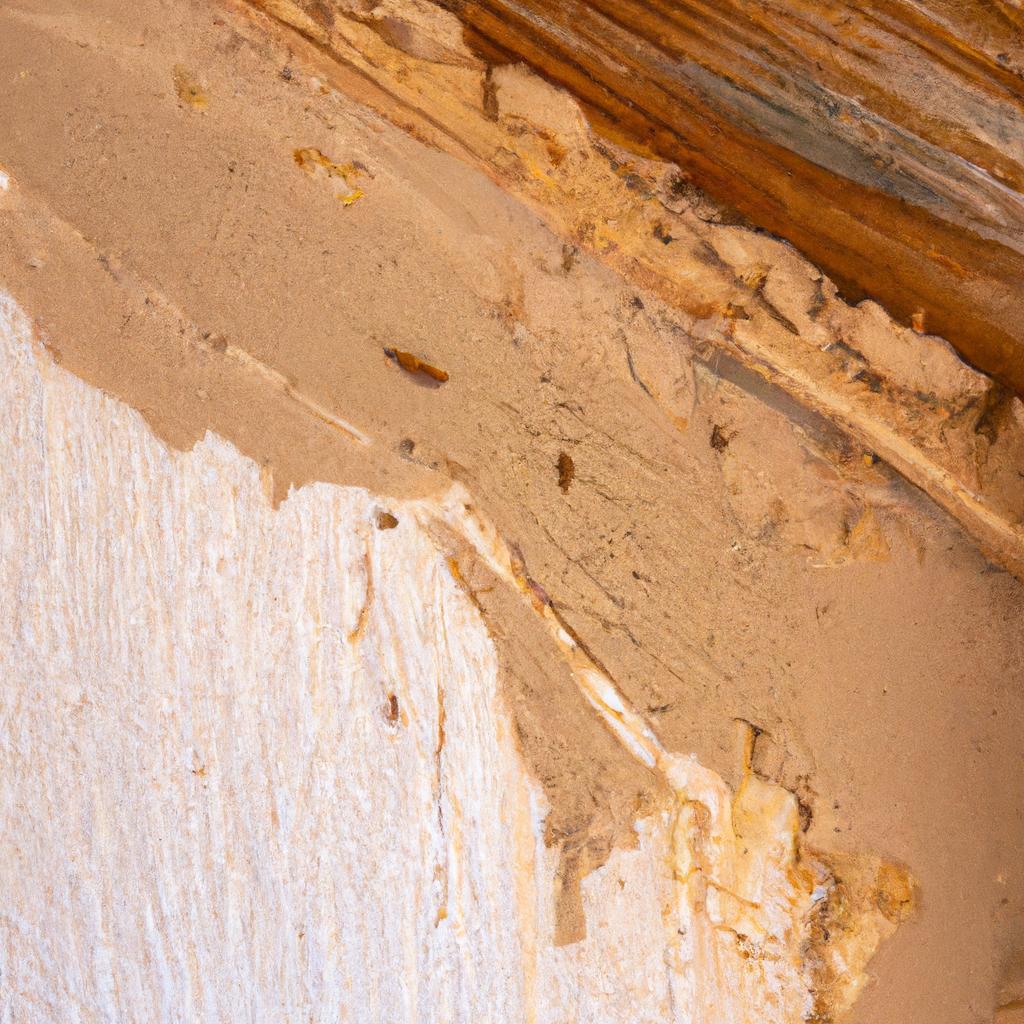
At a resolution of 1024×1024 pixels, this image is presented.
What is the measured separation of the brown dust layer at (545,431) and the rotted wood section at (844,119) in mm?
296

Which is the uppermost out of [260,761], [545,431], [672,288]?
[672,288]

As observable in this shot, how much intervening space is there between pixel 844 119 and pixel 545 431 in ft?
2.65

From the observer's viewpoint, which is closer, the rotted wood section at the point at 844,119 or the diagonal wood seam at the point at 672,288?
the rotted wood section at the point at 844,119

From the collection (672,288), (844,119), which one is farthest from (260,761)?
(844,119)

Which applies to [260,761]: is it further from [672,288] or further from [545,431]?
[672,288]

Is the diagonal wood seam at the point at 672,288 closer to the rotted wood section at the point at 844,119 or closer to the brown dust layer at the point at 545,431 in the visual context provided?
the brown dust layer at the point at 545,431

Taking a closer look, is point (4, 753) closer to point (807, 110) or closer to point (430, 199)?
point (430, 199)

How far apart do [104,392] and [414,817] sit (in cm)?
98

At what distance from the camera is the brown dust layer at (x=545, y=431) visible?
176 cm

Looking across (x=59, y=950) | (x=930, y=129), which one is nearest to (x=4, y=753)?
(x=59, y=950)

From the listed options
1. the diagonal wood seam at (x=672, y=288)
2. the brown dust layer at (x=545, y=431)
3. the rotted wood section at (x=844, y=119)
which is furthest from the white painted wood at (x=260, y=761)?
the rotted wood section at (x=844, y=119)

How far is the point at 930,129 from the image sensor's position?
5.75 feet

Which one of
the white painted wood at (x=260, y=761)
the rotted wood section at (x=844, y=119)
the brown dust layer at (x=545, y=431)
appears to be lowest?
the white painted wood at (x=260, y=761)

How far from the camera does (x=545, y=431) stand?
5.97 feet
